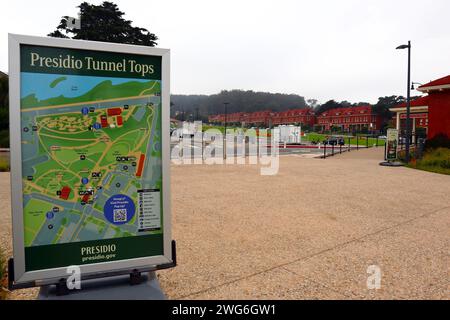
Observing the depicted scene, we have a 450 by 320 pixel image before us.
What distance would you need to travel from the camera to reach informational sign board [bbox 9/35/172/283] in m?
3.01

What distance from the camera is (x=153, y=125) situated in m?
3.48

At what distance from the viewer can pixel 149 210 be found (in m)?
3.53

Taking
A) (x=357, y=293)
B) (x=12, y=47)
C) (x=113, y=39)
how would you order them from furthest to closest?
(x=113, y=39)
(x=357, y=293)
(x=12, y=47)

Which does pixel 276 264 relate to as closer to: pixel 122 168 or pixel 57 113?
pixel 122 168

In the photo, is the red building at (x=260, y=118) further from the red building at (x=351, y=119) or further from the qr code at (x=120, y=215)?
the qr code at (x=120, y=215)

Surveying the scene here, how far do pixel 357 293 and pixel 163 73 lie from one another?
3.31 m

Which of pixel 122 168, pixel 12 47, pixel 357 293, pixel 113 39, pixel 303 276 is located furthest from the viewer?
pixel 113 39

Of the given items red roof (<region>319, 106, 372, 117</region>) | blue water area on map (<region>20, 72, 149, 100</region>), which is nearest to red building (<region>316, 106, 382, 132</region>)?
red roof (<region>319, 106, 372, 117</region>)

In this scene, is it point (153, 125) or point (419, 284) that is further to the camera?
point (419, 284)

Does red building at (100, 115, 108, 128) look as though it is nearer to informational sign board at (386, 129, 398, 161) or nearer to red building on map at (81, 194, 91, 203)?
red building on map at (81, 194, 91, 203)

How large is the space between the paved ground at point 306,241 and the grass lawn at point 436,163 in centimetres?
578

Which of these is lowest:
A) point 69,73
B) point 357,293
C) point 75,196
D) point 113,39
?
point 357,293

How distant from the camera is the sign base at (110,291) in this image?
3207 mm
